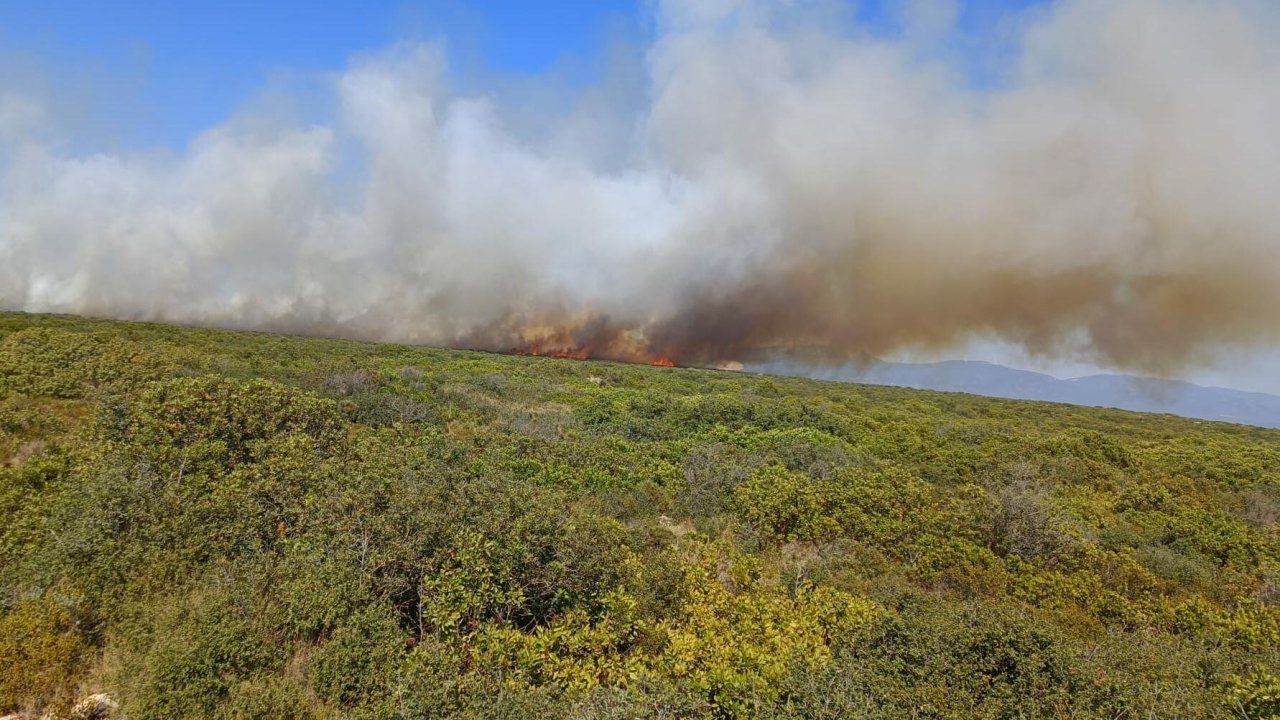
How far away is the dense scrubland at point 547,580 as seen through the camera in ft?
42.5

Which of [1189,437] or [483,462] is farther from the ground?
[1189,437]

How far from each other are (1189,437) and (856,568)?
8707cm

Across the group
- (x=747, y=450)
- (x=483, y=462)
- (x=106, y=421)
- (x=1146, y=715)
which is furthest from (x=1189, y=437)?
(x=106, y=421)

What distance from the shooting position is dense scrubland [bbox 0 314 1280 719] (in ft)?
42.5

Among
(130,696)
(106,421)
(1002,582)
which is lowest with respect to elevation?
(130,696)

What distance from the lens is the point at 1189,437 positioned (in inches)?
3059

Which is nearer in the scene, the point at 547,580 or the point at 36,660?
the point at 36,660

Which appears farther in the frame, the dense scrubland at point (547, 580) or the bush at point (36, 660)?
the bush at point (36, 660)

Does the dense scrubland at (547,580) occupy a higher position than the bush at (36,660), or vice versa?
the dense scrubland at (547,580)

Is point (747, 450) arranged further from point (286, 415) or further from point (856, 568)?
point (286, 415)

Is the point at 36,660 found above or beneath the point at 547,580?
beneath

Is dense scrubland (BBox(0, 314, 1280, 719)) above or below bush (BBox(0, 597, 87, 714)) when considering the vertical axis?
above

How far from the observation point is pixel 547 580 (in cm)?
1827

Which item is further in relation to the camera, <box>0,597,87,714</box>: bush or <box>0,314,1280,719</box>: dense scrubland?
<box>0,597,87,714</box>: bush
